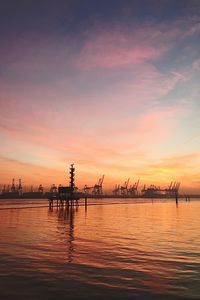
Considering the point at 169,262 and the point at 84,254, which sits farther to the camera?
the point at 84,254

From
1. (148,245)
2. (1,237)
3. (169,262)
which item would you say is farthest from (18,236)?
(169,262)

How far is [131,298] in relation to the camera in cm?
1181

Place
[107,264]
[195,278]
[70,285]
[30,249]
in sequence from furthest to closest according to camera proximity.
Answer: [30,249]
[107,264]
[195,278]
[70,285]

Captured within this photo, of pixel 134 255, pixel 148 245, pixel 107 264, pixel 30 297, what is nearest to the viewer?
pixel 30 297

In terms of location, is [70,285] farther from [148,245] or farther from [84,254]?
[148,245]

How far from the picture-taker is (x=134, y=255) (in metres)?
20.4

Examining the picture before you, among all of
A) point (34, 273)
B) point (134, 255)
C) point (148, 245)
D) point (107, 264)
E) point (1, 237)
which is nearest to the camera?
point (34, 273)

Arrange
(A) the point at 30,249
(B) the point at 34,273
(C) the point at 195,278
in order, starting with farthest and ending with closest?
(A) the point at 30,249 < (B) the point at 34,273 < (C) the point at 195,278

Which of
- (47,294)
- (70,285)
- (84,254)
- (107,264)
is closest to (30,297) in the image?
(47,294)

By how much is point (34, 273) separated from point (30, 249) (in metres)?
6.96

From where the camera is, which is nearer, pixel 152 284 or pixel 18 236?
pixel 152 284

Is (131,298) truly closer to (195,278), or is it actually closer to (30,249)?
(195,278)

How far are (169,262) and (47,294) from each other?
8876 mm

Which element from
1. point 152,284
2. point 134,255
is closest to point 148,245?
point 134,255
